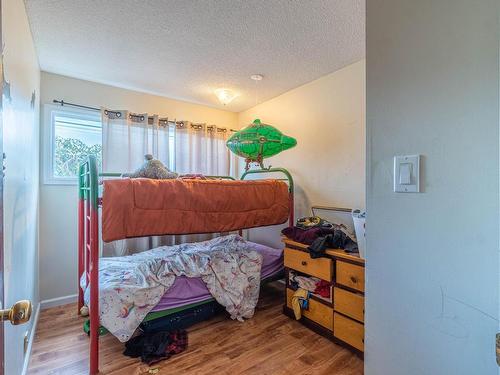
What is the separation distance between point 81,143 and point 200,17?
192cm

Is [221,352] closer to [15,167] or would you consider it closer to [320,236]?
[320,236]

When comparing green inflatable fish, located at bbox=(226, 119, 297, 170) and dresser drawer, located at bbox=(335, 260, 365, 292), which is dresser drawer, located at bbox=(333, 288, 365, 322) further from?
green inflatable fish, located at bbox=(226, 119, 297, 170)

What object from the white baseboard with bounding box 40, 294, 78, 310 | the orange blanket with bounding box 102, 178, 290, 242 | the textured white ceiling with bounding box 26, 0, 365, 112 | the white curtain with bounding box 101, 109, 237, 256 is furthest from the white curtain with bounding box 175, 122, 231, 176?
the white baseboard with bounding box 40, 294, 78, 310

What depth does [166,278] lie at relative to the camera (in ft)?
6.34

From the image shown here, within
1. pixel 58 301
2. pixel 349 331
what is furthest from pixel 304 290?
pixel 58 301

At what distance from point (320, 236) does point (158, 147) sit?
2043 mm

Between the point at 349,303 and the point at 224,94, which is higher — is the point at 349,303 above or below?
below

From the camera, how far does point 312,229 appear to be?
85.3 inches

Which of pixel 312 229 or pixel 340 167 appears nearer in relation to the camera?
pixel 312 229

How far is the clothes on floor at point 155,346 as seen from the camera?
5.57 ft

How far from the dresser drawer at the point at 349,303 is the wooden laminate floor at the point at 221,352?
277mm

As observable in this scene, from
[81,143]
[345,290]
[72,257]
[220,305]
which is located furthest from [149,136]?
[345,290]

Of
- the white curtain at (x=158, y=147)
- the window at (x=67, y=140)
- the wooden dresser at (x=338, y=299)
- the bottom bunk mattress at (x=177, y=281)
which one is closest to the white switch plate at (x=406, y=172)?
the wooden dresser at (x=338, y=299)

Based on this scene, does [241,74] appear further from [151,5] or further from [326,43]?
[151,5]
